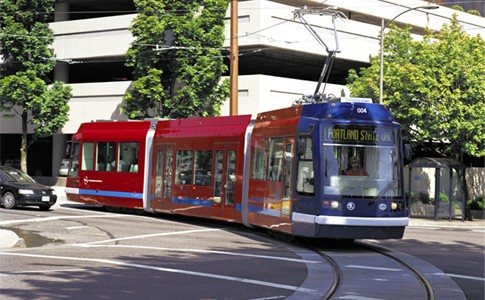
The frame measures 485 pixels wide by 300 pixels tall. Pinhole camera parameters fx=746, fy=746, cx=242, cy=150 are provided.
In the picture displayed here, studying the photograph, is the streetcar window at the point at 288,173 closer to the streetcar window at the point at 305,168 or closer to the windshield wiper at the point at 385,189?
the streetcar window at the point at 305,168

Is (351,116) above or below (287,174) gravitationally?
above

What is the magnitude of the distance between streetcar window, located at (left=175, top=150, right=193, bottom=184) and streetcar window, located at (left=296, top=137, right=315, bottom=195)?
6627 millimetres

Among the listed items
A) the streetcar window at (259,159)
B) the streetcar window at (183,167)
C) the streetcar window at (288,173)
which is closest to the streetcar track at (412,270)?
the streetcar window at (288,173)

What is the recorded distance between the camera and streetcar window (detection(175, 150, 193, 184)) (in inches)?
912

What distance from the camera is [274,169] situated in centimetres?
1855

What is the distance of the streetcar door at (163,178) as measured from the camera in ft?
79.0

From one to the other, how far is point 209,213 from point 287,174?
4986 mm

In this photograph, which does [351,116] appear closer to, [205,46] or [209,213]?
[209,213]

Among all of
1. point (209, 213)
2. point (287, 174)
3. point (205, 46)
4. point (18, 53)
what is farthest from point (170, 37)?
point (287, 174)

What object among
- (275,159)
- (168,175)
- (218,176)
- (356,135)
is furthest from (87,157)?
(356,135)

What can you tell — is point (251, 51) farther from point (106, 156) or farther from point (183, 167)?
point (183, 167)

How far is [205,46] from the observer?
3700 centimetres

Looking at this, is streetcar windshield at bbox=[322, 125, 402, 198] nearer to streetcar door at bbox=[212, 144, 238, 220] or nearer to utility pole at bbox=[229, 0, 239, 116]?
streetcar door at bbox=[212, 144, 238, 220]

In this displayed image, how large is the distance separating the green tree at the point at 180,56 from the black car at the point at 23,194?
11176 millimetres
